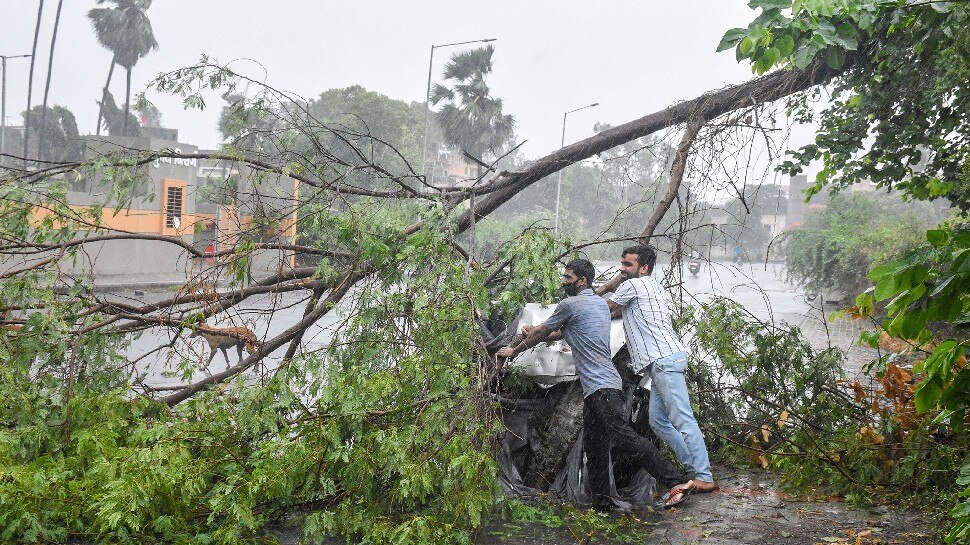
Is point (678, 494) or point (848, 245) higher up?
point (848, 245)

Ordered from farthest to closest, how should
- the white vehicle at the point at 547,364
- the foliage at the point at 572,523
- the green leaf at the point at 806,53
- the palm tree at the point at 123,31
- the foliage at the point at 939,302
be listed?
the palm tree at the point at 123,31 → the white vehicle at the point at 547,364 → the green leaf at the point at 806,53 → the foliage at the point at 572,523 → the foliage at the point at 939,302

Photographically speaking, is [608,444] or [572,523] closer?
[572,523]

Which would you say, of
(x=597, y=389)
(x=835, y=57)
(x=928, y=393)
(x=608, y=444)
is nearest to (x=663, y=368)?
(x=597, y=389)

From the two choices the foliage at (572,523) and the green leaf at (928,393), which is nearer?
the green leaf at (928,393)

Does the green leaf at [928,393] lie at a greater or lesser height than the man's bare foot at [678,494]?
greater

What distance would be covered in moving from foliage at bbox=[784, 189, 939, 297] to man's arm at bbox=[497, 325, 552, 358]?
14237 mm

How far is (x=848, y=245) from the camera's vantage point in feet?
72.0

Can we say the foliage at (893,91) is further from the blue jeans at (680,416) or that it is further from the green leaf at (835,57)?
the blue jeans at (680,416)

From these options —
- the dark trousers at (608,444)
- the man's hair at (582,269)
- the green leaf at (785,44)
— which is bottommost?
the dark trousers at (608,444)

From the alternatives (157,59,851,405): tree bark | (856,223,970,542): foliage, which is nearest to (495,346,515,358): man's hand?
(157,59,851,405): tree bark

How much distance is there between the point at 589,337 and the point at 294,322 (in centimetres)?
1087

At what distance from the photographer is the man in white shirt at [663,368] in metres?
5.57

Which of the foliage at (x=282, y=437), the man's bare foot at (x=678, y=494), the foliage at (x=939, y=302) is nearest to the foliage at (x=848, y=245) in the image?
the man's bare foot at (x=678, y=494)

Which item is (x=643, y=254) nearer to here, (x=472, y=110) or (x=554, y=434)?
(x=554, y=434)
